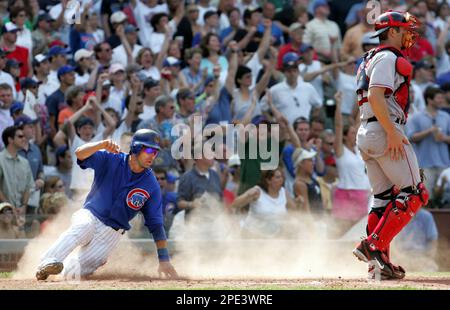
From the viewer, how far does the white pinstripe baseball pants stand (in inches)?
344

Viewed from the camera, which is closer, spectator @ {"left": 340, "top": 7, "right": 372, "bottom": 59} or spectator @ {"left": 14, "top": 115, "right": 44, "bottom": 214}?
spectator @ {"left": 14, "top": 115, "right": 44, "bottom": 214}

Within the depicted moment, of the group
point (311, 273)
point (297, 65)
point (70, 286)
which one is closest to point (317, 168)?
point (297, 65)

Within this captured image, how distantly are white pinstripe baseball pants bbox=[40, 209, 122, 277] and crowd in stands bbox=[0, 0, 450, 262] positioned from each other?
270 cm

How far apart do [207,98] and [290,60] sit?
1489mm

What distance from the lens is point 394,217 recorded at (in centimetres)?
838

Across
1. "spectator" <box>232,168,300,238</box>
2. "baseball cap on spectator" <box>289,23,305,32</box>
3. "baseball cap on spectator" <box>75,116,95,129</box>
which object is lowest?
"spectator" <box>232,168,300,238</box>

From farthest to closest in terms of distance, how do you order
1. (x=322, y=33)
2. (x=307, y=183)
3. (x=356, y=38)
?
(x=322, y=33), (x=356, y=38), (x=307, y=183)

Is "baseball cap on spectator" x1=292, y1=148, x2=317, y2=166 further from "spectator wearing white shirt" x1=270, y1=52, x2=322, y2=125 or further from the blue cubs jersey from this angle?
the blue cubs jersey

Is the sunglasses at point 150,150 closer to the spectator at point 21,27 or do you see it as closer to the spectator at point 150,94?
the spectator at point 150,94

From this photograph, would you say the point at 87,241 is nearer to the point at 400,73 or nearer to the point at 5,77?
the point at 400,73

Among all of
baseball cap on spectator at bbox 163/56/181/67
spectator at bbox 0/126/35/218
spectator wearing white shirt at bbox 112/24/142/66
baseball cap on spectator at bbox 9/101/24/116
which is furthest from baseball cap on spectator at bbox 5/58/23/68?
baseball cap on spectator at bbox 163/56/181/67

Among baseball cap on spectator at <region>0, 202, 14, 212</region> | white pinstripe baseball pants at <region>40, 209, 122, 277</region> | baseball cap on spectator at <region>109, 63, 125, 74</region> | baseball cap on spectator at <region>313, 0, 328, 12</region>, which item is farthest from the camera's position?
baseball cap on spectator at <region>313, 0, 328, 12</region>

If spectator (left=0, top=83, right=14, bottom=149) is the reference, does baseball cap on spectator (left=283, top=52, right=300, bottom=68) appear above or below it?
above

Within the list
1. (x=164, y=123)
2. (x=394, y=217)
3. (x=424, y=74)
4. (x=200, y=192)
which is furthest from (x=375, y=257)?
(x=424, y=74)
